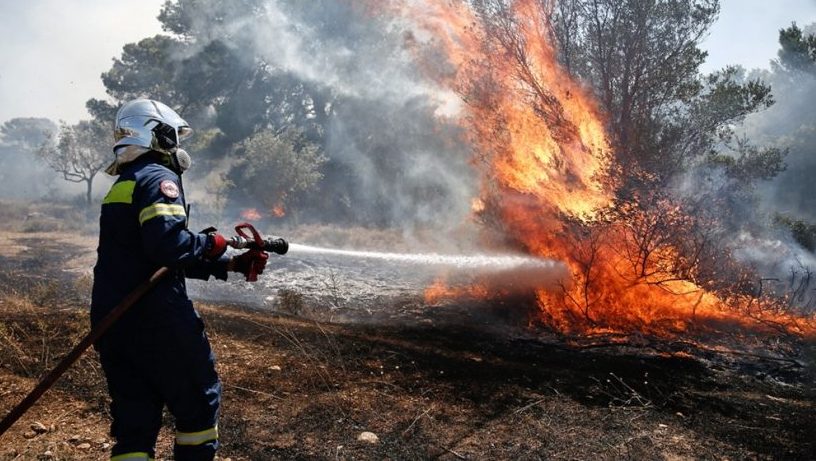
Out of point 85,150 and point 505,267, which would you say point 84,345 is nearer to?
point 505,267

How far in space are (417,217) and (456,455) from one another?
68.3 feet

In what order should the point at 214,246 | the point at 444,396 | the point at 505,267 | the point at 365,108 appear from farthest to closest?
the point at 365,108 → the point at 505,267 → the point at 444,396 → the point at 214,246

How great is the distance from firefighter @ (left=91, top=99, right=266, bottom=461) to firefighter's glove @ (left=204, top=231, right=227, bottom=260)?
0.02m

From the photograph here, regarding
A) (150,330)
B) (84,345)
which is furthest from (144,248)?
(84,345)

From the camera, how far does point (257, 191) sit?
1069 inches

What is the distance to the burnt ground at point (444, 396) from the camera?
4.06 metres

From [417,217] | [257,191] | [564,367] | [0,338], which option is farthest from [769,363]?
[257,191]

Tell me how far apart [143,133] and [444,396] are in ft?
11.5

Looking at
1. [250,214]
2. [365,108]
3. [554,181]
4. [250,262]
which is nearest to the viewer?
[250,262]

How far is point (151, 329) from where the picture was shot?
298 cm

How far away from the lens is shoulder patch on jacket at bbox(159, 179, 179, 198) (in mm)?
2996

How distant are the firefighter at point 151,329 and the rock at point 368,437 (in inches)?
53.6

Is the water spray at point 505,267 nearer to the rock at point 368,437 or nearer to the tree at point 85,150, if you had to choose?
the rock at point 368,437

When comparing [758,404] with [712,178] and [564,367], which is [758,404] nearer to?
[564,367]
